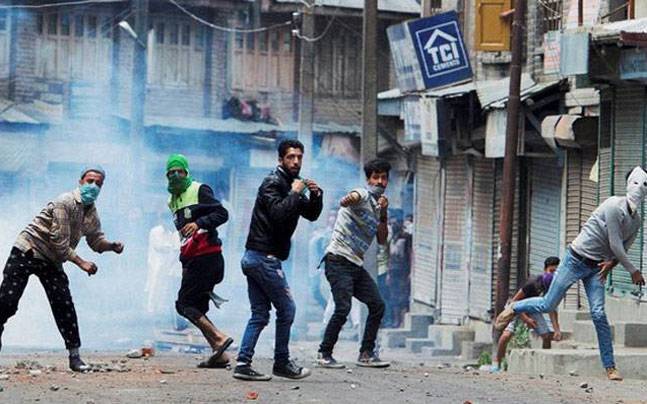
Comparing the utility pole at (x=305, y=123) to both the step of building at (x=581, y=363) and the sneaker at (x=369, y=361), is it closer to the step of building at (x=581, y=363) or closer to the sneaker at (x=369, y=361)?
the step of building at (x=581, y=363)

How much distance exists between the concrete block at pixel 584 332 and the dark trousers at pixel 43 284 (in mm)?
6968

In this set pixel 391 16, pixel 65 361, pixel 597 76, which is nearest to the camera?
pixel 65 361

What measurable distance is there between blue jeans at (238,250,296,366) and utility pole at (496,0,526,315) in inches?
367

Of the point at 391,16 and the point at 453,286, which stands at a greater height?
the point at 391,16

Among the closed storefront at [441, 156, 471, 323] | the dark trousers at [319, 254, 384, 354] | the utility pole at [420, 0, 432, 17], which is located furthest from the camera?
the utility pole at [420, 0, 432, 17]

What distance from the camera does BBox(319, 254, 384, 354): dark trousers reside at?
15234 millimetres

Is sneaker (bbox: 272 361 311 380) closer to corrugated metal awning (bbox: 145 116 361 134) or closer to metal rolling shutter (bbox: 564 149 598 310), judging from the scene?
metal rolling shutter (bbox: 564 149 598 310)

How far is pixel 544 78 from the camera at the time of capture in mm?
24719

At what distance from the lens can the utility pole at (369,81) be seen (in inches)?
984

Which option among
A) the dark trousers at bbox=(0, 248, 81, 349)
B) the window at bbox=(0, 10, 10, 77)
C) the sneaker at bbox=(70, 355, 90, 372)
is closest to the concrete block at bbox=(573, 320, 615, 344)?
the sneaker at bbox=(70, 355, 90, 372)

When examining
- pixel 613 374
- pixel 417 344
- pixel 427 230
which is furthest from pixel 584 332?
pixel 427 230

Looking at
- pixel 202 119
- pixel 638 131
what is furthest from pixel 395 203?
pixel 638 131

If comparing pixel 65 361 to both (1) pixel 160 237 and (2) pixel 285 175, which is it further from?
(1) pixel 160 237

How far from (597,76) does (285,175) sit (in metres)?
7.28
